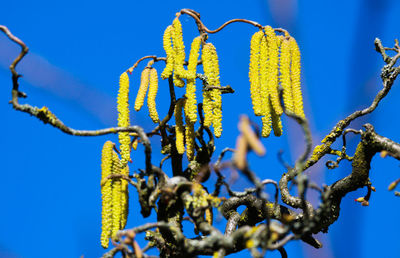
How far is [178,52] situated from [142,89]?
0.33 metres

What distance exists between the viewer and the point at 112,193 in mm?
3150

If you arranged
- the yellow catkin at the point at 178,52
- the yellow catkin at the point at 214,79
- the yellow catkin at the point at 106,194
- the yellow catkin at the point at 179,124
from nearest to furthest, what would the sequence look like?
the yellow catkin at the point at 106,194, the yellow catkin at the point at 214,79, the yellow catkin at the point at 178,52, the yellow catkin at the point at 179,124

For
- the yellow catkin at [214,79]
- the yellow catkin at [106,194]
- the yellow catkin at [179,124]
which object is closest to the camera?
the yellow catkin at [106,194]

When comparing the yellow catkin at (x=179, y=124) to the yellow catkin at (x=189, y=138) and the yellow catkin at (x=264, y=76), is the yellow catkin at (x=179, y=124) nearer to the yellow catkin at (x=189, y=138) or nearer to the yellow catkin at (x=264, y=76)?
the yellow catkin at (x=189, y=138)

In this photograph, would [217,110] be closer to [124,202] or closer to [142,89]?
[142,89]

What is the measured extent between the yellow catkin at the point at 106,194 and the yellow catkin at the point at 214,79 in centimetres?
60

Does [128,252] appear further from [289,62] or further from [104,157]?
[289,62]

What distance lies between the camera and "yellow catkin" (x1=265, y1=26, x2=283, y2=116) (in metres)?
3.19

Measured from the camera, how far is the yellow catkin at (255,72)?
3.19 metres

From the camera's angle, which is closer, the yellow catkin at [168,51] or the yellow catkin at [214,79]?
the yellow catkin at [214,79]

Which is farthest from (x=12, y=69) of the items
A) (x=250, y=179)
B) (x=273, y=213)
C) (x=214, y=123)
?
(x=273, y=213)

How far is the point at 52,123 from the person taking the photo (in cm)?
271

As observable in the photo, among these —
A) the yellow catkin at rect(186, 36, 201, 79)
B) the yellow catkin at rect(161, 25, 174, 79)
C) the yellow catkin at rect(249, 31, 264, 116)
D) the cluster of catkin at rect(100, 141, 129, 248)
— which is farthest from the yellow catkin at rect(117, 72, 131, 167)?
the yellow catkin at rect(249, 31, 264, 116)

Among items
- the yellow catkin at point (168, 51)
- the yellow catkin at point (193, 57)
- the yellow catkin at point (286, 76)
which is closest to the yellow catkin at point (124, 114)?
the yellow catkin at point (168, 51)
